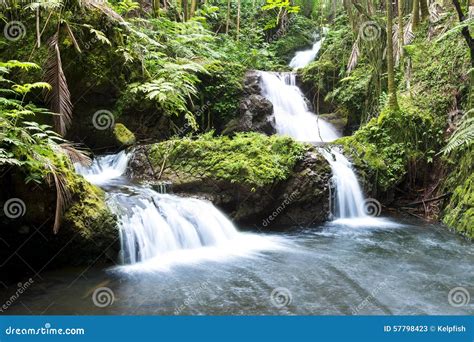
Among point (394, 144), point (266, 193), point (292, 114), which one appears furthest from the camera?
point (292, 114)

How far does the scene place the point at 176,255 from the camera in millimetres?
6766

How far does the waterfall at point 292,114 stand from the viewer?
13719 mm

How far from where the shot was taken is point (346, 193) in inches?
377

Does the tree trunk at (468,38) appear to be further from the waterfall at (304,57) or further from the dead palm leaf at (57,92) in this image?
the waterfall at (304,57)

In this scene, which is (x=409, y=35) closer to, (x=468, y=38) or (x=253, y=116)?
(x=468, y=38)

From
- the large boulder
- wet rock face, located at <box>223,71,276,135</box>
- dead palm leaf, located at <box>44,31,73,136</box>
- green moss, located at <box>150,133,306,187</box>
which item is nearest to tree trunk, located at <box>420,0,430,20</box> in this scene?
wet rock face, located at <box>223,71,276,135</box>

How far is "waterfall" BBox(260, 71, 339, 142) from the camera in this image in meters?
13.7

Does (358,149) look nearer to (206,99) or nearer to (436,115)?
(436,115)

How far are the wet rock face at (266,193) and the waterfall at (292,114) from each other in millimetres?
4329

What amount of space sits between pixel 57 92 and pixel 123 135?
2.31 m

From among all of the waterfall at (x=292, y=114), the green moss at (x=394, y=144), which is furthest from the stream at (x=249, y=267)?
the waterfall at (x=292, y=114)

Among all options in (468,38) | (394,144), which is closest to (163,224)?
(394,144)

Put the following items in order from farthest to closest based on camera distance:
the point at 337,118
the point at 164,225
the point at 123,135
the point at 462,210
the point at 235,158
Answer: the point at 337,118, the point at 123,135, the point at 235,158, the point at 462,210, the point at 164,225

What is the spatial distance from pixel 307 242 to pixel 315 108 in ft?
28.0
